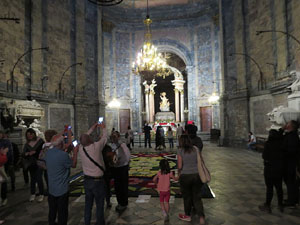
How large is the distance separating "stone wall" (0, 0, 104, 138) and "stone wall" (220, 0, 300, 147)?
29.6 feet

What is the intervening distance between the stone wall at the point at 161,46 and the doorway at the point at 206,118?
0.37 meters

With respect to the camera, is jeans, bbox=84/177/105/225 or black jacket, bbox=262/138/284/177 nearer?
jeans, bbox=84/177/105/225

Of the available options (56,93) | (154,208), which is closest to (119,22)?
(56,93)

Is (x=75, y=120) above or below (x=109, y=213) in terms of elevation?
above

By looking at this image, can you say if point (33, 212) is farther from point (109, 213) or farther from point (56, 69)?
point (56, 69)

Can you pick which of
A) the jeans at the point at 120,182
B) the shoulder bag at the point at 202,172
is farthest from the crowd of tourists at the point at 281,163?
the jeans at the point at 120,182

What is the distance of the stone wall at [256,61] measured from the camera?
936 centimetres

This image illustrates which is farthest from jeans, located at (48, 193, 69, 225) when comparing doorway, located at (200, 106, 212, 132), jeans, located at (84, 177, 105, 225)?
doorway, located at (200, 106, 212, 132)

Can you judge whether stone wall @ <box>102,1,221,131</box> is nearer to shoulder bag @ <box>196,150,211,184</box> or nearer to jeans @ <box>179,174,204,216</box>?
jeans @ <box>179,174,204,216</box>

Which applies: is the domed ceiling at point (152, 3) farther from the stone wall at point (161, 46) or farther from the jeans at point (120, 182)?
the jeans at point (120, 182)

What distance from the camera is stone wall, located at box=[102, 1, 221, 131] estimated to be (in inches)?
802

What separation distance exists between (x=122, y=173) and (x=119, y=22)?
A: 20.0 meters

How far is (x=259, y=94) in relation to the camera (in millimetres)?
11398

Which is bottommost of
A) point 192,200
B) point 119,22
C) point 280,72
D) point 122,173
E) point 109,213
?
point 109,213
